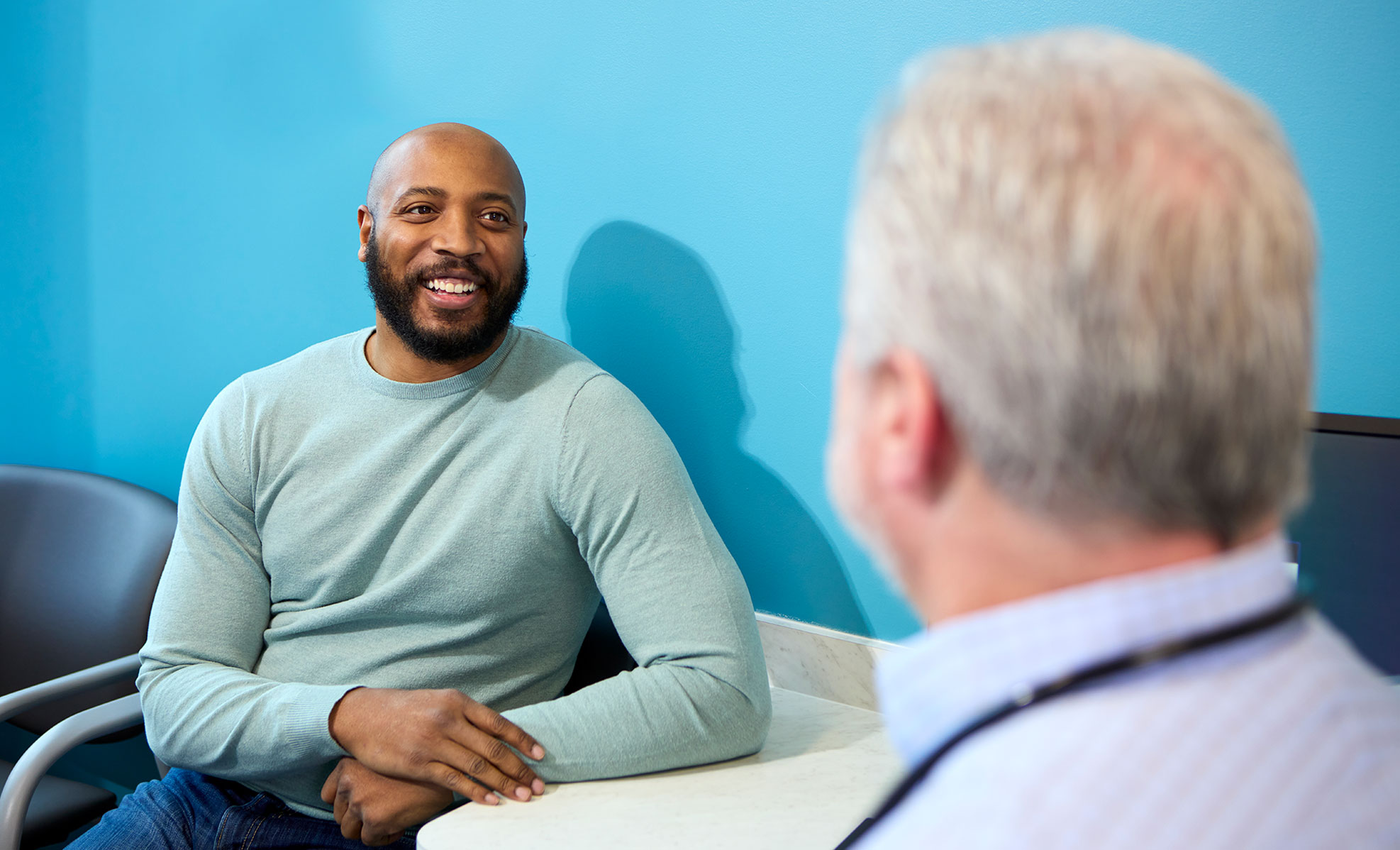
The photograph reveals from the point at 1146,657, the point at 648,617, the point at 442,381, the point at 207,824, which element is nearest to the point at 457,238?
the point at 442,381

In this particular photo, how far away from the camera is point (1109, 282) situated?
0.41 meters

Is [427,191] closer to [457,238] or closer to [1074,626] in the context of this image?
[457,238]

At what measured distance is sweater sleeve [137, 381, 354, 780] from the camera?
1.30 m

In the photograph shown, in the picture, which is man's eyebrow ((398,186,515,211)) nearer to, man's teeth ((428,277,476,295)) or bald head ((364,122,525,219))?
bald head ((364,122,525,219))

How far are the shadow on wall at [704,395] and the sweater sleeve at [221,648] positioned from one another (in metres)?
0.60

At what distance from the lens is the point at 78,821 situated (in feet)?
5.60

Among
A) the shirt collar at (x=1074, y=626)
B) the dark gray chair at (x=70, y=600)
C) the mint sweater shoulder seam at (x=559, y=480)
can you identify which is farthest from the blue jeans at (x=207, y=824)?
the shirt collar at (x=1074, y=626)

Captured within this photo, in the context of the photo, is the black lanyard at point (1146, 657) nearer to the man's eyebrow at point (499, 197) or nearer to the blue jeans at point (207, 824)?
the blue jeans at point (207, 824)

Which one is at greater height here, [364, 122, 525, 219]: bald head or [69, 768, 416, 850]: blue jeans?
[364, 122, 525, 219]: bald head

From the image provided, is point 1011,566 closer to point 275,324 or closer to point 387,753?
point 387,753

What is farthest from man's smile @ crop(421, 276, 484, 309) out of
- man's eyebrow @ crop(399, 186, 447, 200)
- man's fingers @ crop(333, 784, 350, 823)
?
man's fingers @ crop(333, 784, 350, 823)

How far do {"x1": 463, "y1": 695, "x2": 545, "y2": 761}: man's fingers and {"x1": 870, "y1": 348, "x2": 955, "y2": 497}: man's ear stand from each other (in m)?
0.83

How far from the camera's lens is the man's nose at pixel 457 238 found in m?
Result: 1.52

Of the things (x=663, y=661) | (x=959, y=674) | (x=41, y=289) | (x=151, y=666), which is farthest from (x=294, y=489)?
(x=41, y=289)
